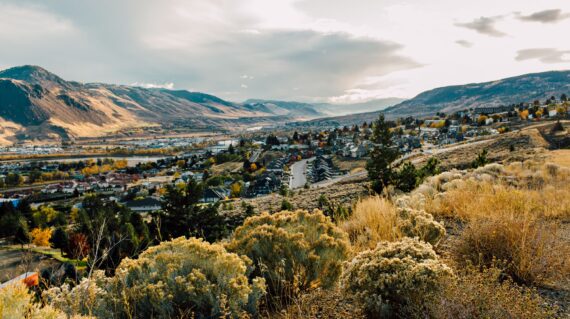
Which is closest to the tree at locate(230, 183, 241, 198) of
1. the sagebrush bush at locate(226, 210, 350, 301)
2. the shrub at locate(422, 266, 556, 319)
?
the sagebrush bush at locate(226, 210, 350, 301)

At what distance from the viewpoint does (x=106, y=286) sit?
158 inches

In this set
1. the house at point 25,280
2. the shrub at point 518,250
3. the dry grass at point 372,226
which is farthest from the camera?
the dry grass at point 372,226

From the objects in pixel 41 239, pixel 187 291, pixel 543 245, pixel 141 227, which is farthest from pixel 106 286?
pixel 41 239

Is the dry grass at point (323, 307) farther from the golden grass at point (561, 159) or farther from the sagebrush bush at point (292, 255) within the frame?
the golden grass at point (561, 159)

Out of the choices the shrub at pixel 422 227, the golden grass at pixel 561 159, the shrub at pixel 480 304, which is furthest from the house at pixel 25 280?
the golden grass at pixel 561 159

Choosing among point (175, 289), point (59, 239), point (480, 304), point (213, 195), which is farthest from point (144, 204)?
point (480, 304)

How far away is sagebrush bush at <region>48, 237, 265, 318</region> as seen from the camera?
3707 mm

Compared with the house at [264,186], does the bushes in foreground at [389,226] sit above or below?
above

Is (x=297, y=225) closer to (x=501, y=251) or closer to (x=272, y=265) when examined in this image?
(x=272, y=265)

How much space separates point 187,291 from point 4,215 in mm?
61882

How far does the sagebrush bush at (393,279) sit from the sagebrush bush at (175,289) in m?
1.14

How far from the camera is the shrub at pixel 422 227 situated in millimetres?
5617

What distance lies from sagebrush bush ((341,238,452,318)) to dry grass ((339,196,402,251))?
1.68m

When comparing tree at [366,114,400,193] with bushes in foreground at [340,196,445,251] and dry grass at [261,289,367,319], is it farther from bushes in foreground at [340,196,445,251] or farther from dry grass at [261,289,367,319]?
dry grass at [261,289,367,319]
